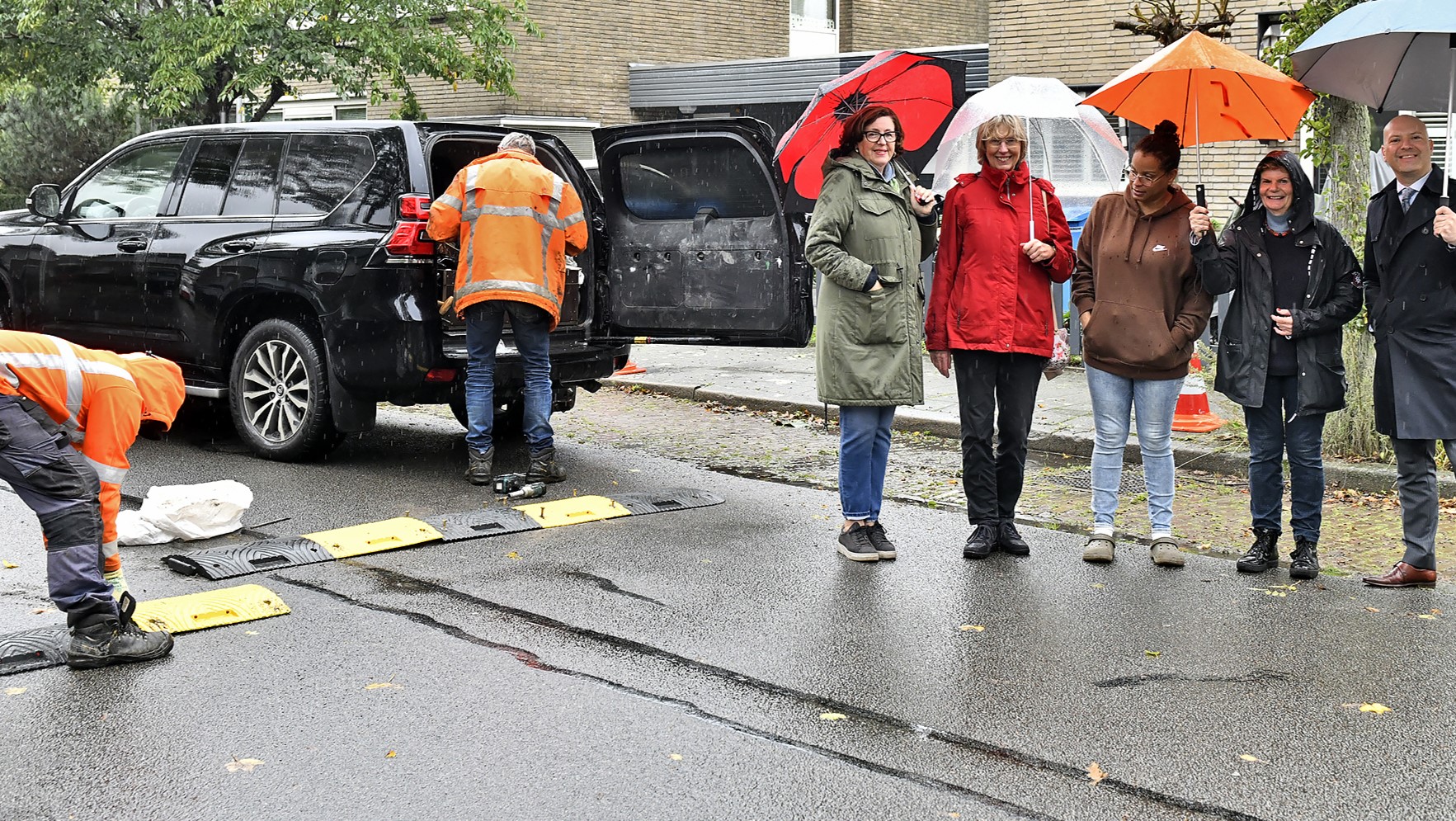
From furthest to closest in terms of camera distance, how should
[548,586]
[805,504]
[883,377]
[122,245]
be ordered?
[122,245] < [805,504] < [883,377] < [548,586]

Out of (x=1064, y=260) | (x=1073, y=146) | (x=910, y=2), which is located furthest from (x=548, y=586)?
(x=910, y=2)

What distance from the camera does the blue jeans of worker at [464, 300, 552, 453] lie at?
772 centimetres

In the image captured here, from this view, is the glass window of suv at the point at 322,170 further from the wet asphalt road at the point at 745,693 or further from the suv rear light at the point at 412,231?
the wet asphalt road at the point at 745,693

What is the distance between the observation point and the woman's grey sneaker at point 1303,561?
610cm

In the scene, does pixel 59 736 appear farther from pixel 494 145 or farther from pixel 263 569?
pixel 494 145

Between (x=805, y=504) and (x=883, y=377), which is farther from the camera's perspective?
(x=805, y=504)

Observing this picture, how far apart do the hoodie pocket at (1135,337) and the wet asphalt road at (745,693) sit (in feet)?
2.88

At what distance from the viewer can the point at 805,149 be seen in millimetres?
6711

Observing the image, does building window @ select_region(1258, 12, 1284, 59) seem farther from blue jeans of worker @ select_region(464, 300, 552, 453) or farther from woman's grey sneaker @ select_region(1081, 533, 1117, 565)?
woman's grey sneaker @ select_region(1081, 533, 1117, 565)

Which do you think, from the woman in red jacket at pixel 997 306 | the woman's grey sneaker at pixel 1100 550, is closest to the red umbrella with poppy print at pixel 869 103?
the woman in red jacket at pixel 997 306

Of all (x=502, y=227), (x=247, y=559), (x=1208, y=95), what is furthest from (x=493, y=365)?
(x=1208, y=95)

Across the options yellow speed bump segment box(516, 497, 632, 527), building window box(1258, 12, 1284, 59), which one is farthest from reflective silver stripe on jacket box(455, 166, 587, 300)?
Answer: building window box(1258, 12, 1284, 59)

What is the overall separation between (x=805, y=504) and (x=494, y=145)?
2.81 meters

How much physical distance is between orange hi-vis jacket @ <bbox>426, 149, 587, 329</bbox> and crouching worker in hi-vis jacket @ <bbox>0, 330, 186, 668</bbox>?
2818 mm
